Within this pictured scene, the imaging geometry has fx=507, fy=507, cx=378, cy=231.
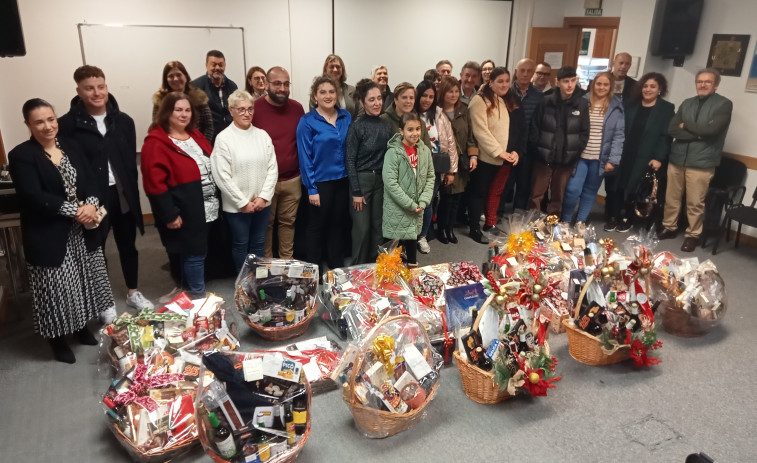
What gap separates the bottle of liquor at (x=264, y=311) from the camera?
9.29 ft

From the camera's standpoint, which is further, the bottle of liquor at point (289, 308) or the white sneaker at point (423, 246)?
the white sneaker at point (423, 246)

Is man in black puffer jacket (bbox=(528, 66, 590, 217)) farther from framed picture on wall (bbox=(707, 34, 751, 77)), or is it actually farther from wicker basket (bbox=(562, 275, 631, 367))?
wicker basket (bbox=(562, 275, 631, 367))

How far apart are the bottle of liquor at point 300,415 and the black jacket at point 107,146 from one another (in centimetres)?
160

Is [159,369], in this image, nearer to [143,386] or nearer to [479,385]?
[143,386]

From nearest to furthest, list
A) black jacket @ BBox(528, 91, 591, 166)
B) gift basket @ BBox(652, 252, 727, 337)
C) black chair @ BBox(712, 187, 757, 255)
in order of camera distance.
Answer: gift basket @ BBox(652, 252, 727, 337), black chair @ BBox(712, 187, 757, 255), black jacket @ BBox(528, 91, 591, 166)

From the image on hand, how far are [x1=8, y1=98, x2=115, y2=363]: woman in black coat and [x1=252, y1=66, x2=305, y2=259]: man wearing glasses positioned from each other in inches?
44.4

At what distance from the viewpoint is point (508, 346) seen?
2.32m

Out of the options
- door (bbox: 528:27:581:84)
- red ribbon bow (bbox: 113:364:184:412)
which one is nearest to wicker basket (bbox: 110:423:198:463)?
red ribbon bow (bbox: 113:364:184:412)

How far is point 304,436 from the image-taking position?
1967 millimetres

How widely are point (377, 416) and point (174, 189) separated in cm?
171

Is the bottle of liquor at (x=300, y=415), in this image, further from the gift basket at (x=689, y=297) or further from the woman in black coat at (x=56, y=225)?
the gift basket at (x=689, y=297)

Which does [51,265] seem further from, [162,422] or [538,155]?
[538,155]

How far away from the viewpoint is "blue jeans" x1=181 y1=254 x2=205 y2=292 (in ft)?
10.1

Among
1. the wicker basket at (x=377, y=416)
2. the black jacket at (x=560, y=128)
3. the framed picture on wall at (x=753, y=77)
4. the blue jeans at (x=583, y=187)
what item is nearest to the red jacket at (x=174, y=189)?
the wicker basket at (x=377, y=416)
